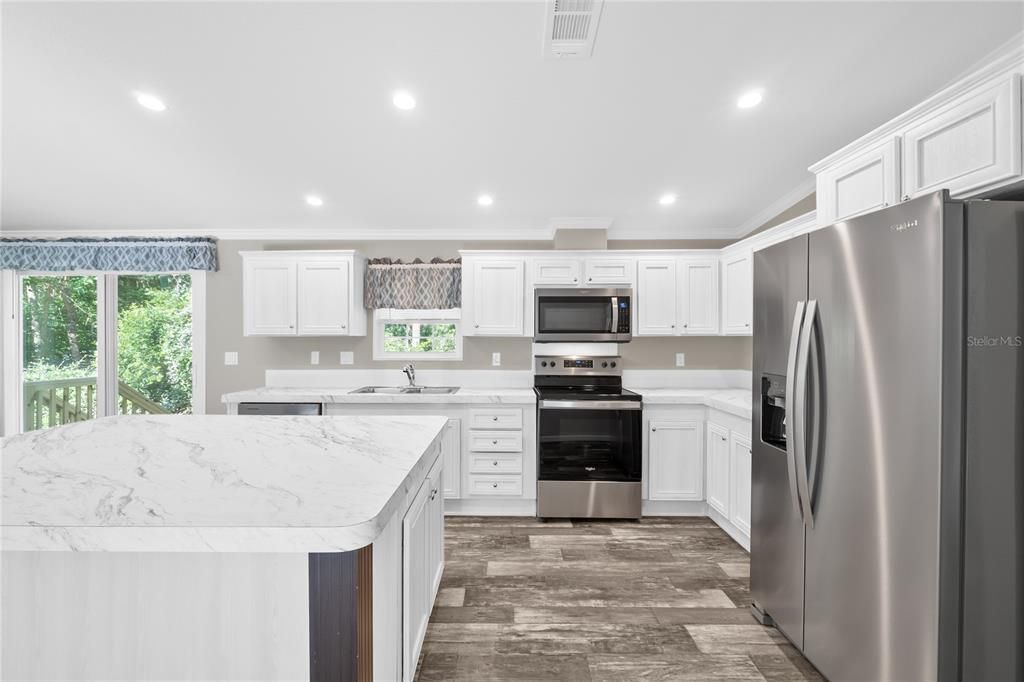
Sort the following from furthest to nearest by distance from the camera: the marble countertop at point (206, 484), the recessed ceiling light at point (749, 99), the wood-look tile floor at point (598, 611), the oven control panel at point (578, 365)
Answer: the oven control panel at point (578, 365)
the recessed ceiling light at point (749, 99)
the wood-look tile floor at point (598, 611)
the marble countertop at point (206, 484)

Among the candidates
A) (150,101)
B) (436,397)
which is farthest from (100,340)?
(436,397)

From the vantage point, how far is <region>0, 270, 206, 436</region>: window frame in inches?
169

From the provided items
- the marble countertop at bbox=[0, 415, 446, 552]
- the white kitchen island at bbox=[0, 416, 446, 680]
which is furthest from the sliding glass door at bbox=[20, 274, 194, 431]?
the white kitchen island at bbox=[0, 416, 446, 680]

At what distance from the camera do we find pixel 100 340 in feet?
14.4

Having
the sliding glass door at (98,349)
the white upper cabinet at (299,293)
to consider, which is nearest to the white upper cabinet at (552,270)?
the white upper cabinet at (299,293)

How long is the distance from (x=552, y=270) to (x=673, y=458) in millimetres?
1742

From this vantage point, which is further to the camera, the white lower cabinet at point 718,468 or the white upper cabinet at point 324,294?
the white upper cabinet at point 324,294

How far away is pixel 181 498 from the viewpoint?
1.09m

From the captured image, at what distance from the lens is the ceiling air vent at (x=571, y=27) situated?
1815 millimetres

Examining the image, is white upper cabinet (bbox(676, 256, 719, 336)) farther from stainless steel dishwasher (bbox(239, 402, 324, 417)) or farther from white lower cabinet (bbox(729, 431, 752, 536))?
stainless steel dishwasher (bbox(239, 402, 324, 417))

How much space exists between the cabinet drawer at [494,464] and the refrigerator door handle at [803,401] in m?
2.12

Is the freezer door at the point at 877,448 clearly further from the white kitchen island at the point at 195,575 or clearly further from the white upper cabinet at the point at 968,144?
the white kitchen island at the point at 195,575

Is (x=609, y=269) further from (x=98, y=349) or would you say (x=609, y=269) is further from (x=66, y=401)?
(x=66, y=401)

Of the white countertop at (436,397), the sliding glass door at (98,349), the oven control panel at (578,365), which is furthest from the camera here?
the sliding glass door at (98,349)
